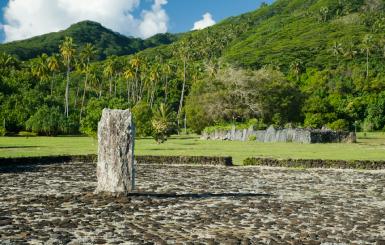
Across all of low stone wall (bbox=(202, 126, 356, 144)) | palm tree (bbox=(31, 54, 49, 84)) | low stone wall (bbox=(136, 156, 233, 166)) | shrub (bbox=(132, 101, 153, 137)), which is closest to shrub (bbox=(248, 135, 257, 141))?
low stone wall (bbox=(202, 126, 356, 144))

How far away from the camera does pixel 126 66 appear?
123000 millimetres

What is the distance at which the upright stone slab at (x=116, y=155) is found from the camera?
16875mm

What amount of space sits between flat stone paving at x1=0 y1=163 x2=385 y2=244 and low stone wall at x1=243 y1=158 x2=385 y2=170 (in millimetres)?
4900

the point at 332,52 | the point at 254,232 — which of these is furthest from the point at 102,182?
the point at 332,52

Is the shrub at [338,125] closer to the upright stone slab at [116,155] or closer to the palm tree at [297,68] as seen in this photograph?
the palm tree at [297,68]

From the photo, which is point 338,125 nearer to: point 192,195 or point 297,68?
point 297,68

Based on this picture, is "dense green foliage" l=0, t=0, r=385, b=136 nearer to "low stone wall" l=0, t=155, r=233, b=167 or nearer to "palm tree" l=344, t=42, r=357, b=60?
"palm tree" l=344, t=42, r=357, b=60

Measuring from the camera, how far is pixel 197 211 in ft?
47.5

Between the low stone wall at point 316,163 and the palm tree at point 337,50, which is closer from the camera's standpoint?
the low stone wall at point 316,163

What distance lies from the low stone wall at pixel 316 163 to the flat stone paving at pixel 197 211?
490cm

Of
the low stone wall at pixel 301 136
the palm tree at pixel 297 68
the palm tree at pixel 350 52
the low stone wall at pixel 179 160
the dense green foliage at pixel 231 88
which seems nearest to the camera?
the low stone wall at pixel 179 160

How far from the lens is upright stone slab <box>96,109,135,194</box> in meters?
16.9

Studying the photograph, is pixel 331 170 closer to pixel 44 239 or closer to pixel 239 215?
pixel 239 215

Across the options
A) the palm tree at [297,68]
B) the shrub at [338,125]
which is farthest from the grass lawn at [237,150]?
the palm tree at [297,68]
